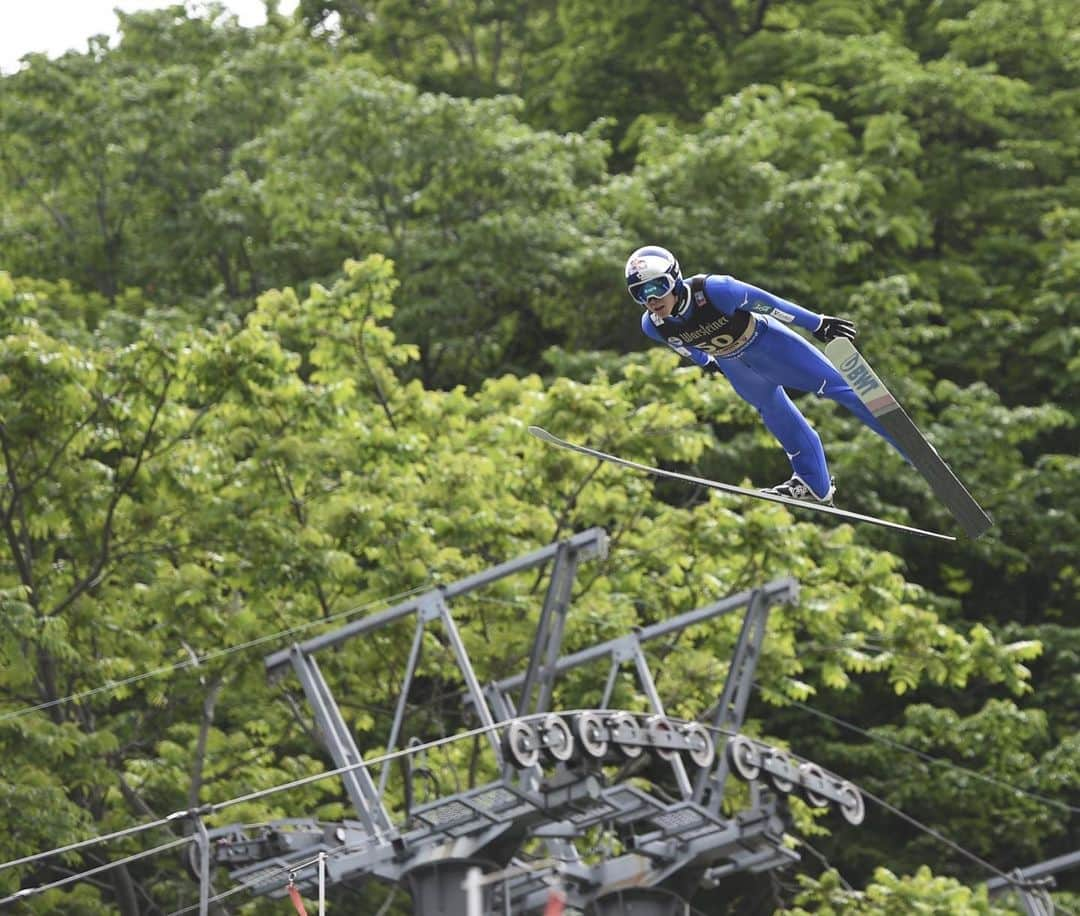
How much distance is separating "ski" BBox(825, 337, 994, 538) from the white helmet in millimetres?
637

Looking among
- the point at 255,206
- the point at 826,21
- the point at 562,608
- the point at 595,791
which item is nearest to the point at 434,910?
the point at 595,791

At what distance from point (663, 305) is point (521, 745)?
689 centimetres

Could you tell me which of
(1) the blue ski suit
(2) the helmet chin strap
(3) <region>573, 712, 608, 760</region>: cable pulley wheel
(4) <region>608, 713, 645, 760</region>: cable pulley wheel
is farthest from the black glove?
(4) <region>608, 713, 645, 760</region>: cable pulley wheel

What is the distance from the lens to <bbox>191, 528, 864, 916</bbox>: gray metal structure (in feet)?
48.4

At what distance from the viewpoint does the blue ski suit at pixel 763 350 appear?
26.3 ft

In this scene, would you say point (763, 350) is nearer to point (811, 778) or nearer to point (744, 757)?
point (744, 757)

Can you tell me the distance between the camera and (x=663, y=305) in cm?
798

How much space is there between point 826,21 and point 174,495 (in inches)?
572

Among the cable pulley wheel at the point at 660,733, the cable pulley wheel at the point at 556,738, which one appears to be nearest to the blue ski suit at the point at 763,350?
the cable pulley wheel at the point at 556,738

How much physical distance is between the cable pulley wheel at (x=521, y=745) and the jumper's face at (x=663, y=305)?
6.60 meters

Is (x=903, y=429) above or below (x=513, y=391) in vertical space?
above

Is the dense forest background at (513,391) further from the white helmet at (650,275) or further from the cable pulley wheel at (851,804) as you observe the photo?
the white helmet at (650,275)

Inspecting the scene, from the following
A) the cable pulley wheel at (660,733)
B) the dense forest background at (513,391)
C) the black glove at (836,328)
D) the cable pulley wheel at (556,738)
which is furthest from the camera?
the dense forest background at (513,391)

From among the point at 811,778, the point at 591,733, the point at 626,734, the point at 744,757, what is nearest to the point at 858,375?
the point at 591,733
